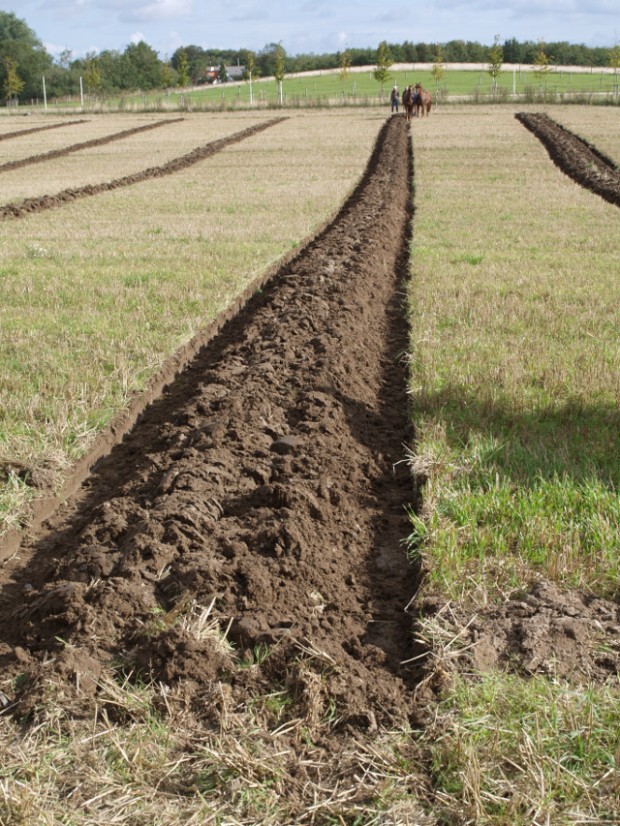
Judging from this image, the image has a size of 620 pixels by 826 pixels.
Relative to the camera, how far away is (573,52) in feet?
390

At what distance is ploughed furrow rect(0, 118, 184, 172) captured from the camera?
27859 mm

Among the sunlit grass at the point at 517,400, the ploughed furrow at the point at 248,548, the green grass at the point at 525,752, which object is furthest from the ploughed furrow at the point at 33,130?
the green grass at the point at 525,752

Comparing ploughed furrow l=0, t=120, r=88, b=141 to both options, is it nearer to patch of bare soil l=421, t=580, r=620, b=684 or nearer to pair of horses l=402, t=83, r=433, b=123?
pair of horses l=402, t=83, r=433, b=123

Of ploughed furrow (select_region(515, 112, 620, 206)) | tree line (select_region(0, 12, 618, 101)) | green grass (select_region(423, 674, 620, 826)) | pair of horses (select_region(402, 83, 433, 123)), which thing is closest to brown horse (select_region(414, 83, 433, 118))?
pair of horses (select_region(402, 83, 433, 123))

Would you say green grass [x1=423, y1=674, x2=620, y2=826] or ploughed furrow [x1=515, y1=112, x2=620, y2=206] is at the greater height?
ploughed furrow [x1=515, y1=112, x2=620, y2=206]

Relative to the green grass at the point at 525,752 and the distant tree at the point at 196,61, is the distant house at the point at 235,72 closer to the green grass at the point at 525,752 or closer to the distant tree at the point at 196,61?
the distant tree at the point at 196,61

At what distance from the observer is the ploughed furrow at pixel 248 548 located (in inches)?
139

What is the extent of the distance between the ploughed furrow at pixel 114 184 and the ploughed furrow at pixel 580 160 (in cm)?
1089

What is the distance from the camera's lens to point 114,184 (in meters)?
22.0

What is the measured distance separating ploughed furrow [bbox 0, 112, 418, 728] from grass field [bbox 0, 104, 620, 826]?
0.66 feet

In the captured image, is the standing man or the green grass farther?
the standing man

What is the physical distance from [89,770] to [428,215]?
1386 cm

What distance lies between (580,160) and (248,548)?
22968mm

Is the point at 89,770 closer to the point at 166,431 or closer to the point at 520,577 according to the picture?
the point at 520,577
